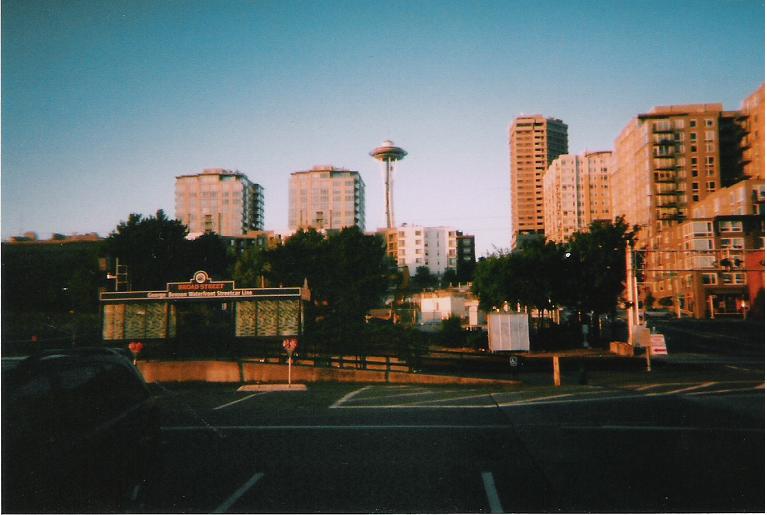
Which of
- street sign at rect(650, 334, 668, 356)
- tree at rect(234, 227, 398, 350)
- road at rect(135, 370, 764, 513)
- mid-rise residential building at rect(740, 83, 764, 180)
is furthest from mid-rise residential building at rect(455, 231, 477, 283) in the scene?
road at rect(135, 370, 764, 513)

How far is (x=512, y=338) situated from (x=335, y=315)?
75.4 ft

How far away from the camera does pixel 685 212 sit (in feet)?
322

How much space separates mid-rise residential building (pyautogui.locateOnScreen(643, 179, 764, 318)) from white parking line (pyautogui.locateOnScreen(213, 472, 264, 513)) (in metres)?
23.0

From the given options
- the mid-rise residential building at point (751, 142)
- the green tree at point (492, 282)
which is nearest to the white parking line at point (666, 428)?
the green tree at point (492, 282)

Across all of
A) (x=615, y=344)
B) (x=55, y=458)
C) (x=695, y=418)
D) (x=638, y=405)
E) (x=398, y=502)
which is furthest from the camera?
(x=615, y=344)

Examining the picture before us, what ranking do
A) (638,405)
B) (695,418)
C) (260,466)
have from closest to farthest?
(260,466), (695,418), (638,405)

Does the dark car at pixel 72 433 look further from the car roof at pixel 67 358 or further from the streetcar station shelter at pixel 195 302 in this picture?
the streetcar station shelter at pixel 195 302

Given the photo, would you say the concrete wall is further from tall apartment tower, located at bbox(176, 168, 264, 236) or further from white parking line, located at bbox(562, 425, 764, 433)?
tall apartment tower, located at bbox(176, 168, 264, 236)

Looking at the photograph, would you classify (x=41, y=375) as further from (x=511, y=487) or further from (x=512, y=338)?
(x=512, y=338)

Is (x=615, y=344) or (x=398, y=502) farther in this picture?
(x=615, y=344)

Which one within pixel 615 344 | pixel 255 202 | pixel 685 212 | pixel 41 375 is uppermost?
pixel 255 202

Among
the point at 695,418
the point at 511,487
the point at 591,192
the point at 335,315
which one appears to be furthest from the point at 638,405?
the point at 591,192

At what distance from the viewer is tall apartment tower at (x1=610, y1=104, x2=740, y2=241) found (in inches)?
3738

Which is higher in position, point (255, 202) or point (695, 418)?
point (255, 202)
